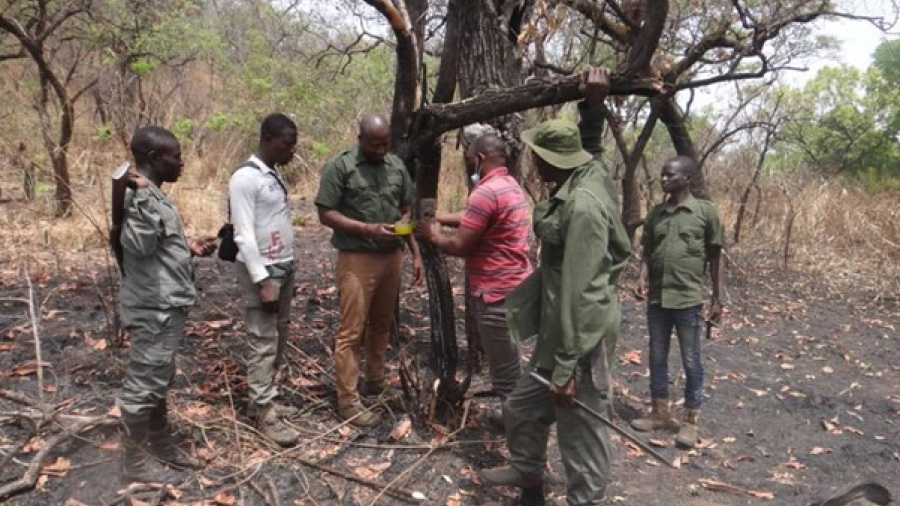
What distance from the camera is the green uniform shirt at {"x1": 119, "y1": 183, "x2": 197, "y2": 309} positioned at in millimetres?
2936

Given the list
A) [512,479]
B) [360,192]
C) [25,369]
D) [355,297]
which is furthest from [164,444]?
[512,479]

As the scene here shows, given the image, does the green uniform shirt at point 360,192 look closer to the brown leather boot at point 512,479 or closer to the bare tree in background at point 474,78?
the bare tree in background at point 474,78

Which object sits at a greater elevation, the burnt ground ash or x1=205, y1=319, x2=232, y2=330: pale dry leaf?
x1=205, y1=319, x2=232, y2=330: pale dry leaf

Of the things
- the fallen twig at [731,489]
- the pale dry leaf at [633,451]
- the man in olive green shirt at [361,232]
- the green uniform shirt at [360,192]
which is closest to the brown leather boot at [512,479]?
the man in olive green shirt at [361,232]

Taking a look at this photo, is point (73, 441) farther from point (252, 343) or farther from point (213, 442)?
point (252, 343)

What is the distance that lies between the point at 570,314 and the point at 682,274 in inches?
72.2

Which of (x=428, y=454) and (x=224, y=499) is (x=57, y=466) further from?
(x=428, y=454)

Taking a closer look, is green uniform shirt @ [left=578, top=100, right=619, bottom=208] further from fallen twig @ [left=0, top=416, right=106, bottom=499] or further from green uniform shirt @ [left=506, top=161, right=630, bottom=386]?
fallen twig @ [left=0, top=416, right=106, bottom=499]

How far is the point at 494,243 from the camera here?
3568 mm

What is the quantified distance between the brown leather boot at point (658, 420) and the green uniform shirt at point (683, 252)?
0.72m

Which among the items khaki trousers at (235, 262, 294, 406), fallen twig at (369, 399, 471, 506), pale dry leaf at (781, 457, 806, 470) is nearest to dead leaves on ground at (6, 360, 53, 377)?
khaki trousers at (235, 262, 294, 406)

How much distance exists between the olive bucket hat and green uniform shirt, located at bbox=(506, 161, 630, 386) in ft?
0.20

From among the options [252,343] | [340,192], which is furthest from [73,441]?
[340,192]

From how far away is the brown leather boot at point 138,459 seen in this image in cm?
306
